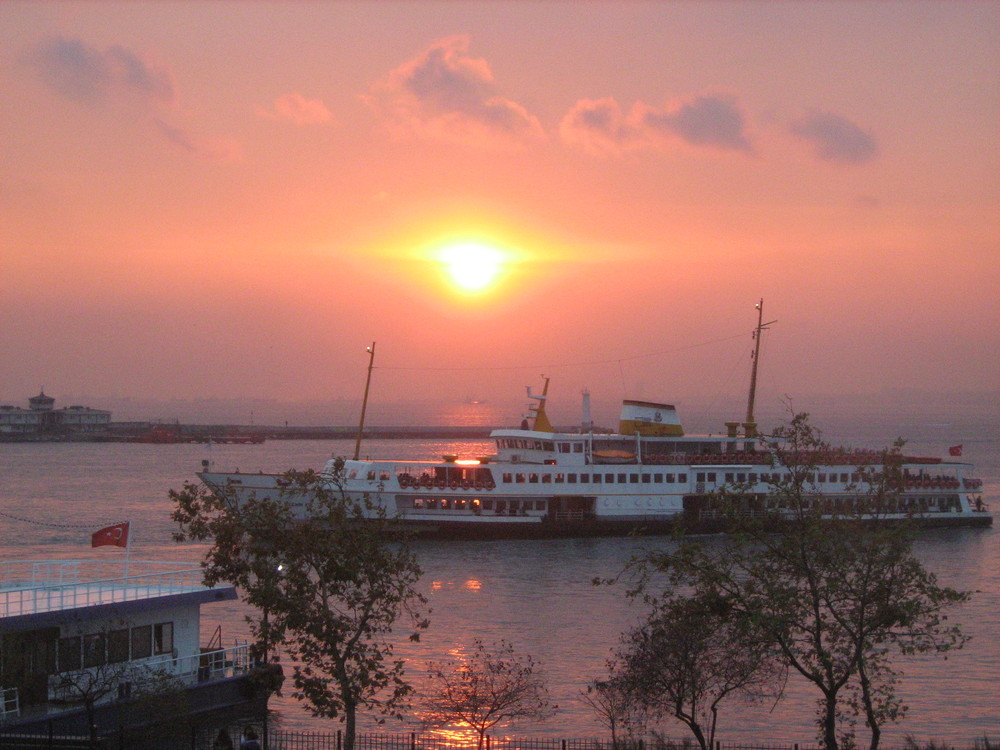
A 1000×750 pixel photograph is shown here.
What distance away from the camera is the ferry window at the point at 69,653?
62.4 ft

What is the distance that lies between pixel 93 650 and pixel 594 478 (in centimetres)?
3468

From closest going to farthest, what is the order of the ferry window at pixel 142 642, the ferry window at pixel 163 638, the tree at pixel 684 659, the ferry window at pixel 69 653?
the tree at pixel 684 659
the ferry window at pixel 69 653
the ferry window at pixel 142 642
the ferry window at pixel 163 638

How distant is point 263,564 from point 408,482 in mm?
34364

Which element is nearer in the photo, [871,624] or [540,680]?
[871,624]

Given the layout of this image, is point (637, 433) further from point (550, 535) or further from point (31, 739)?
point (31, 739)

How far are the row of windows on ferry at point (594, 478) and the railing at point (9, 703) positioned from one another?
3437 centimetres

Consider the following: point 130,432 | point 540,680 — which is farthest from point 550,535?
point 130,432

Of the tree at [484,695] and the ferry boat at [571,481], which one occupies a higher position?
the ferry boat at [571,481]

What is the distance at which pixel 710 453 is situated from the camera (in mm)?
54531

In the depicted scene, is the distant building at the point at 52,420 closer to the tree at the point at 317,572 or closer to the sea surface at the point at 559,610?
the sea surface at the point at 559,610

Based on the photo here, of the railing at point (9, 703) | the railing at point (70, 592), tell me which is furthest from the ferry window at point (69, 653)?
the railing at point (9, 703)

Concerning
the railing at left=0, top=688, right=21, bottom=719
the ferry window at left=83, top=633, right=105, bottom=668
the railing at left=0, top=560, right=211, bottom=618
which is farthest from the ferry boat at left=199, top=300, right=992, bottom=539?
the railing at left=0, top=688, right=21, bottom=719

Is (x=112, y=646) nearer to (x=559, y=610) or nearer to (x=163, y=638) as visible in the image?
(x=163, y=638)

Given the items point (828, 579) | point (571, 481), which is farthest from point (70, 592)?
point (571, 481)
